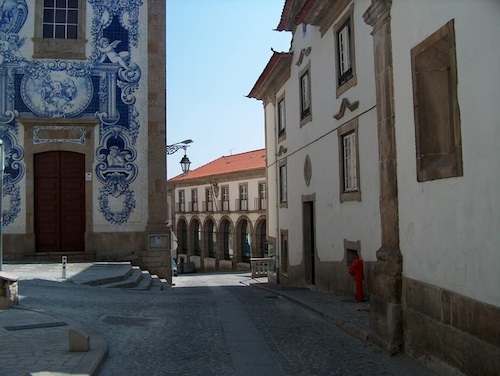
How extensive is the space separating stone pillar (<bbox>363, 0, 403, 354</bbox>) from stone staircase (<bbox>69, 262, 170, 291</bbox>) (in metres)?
6.69

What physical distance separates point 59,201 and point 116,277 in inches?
184

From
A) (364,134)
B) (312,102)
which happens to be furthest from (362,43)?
(312,102)

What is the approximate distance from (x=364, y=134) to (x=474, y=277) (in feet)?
19.5

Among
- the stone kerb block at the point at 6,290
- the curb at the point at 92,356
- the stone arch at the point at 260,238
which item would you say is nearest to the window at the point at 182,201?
the stone arch at the point at 260,238

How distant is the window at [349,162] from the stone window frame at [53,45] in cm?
835

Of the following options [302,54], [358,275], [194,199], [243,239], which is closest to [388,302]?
[358,275]

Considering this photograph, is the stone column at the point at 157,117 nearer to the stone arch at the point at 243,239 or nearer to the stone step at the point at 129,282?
the stone step at the point at 129,282

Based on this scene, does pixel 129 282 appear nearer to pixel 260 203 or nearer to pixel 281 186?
pixel 281 186

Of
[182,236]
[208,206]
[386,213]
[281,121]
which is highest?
[281,121]

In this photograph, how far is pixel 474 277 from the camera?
15.4ft

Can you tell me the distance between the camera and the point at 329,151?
1266 cm

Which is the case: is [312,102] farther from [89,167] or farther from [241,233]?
[241,233]

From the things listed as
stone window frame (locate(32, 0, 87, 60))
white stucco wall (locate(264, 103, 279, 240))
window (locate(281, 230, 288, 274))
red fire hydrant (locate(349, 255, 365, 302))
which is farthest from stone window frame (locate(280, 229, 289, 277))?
stone window frame (locate(32, 0, 87, 60))

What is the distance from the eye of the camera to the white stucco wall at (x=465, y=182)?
4.40 metres
